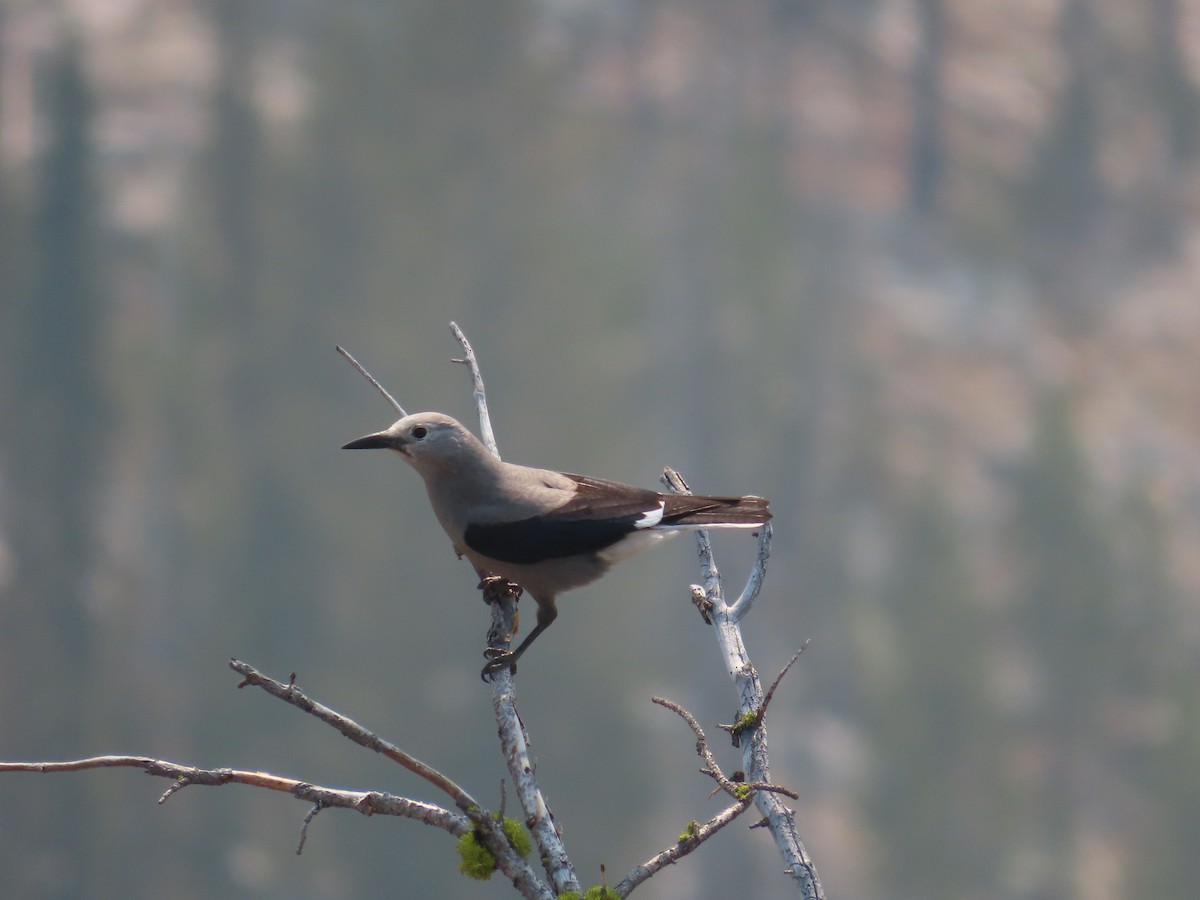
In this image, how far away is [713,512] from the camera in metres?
4.14

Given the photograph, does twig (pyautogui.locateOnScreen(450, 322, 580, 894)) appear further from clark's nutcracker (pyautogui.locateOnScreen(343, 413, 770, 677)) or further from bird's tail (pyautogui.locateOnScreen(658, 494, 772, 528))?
bird's tail (pyautogui.locateOnScreen(658, 494, 772, 528))

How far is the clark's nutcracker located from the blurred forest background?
19.3 meters

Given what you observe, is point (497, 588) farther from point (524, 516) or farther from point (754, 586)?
point (754, 586)

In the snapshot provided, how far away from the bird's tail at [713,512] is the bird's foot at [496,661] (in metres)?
0.68

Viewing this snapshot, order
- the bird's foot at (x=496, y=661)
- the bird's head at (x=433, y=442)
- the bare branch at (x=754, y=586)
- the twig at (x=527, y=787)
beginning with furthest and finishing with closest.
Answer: the bird's head at (x=433, y=442) → the bird's foot at (x=496, y=661) → the bare branch at (x=754, y=586) → the twig at (x=527, y=787)

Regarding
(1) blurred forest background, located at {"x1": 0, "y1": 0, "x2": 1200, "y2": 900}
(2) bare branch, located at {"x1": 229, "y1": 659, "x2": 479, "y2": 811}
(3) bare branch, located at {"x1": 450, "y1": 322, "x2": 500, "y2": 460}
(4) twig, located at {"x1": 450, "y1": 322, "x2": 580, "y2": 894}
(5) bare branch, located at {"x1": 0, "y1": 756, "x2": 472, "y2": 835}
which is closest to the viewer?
(5) bare branch, located at {"x1": 0, "y1": 756, "x2": 472, "y2": 835}

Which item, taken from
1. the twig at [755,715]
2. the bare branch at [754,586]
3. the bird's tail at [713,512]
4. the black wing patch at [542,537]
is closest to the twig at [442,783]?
the twig at [755,715]

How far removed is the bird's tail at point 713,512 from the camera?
399cm

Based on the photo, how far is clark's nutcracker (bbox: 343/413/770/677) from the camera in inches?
168

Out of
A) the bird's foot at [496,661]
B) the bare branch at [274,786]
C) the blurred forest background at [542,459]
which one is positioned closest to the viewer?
the bare branch at [274,786]

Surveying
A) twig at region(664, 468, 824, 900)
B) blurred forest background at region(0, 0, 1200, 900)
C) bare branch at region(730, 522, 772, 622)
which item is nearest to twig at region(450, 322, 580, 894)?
twig at region(664, 468, 824, 900)

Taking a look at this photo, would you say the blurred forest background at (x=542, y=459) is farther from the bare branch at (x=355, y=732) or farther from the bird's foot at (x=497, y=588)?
the bare branch at (x=355, y=732)

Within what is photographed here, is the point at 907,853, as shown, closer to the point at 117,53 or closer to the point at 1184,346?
the point at 1184,346

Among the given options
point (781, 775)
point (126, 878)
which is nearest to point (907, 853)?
point (781, 775)
